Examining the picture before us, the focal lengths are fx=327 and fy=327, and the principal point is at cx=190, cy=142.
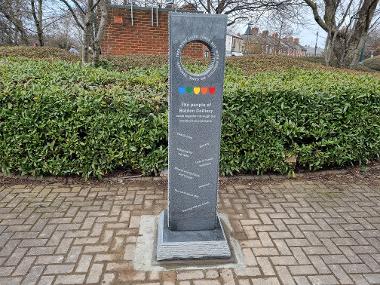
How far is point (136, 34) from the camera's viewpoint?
30.5 feet

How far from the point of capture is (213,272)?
8.80 feet

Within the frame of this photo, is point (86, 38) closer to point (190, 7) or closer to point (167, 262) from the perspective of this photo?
point (167, 262)

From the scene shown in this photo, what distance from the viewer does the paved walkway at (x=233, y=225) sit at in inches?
105

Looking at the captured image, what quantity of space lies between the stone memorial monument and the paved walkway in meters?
0.27

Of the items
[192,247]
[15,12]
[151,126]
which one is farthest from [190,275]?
[15,12]

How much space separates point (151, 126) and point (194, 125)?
1599 mm

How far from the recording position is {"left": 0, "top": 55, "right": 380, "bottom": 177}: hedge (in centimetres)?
407

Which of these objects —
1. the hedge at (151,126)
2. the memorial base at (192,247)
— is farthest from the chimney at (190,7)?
the memorial base at (192,247)

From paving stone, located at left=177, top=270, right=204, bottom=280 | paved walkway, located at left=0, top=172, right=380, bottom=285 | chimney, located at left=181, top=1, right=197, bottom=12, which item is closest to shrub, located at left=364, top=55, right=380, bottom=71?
chimney, located at left=181, top=1, right=197, bottom=12

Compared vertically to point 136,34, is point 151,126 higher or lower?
lower

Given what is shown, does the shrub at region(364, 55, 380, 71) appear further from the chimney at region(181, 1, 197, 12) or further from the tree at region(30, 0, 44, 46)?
the tree at region(30, 0, 44, 46)

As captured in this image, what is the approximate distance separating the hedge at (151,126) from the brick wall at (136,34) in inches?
192

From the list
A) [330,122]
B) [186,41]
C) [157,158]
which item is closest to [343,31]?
[330,122]

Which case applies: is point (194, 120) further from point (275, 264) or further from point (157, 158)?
point (157, 158)
